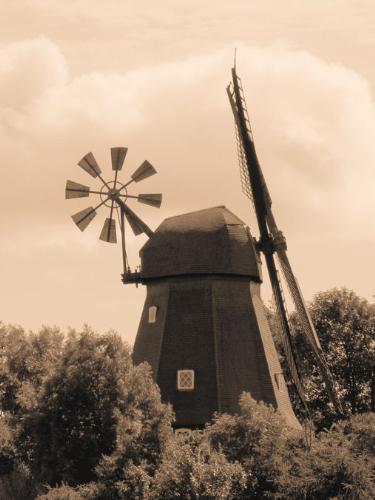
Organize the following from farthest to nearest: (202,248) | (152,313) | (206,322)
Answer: (152,313), (202,248), (206,322)

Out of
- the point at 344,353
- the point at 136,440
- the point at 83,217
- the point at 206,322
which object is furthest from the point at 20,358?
the point at 136,440

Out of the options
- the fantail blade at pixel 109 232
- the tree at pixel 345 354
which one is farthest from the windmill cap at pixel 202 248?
the tree at pixel 345 354

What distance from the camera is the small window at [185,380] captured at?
1545 inches

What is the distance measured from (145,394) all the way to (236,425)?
381 cm

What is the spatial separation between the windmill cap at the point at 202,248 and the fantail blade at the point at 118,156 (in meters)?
3.47

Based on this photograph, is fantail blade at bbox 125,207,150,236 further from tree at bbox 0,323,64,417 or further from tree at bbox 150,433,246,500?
tree at bbox 150,433,246,500

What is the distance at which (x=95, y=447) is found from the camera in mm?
34031

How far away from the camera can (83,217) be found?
4309 cm

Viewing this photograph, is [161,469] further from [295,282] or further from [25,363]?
[25,363]

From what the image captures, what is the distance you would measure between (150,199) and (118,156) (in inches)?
91.9

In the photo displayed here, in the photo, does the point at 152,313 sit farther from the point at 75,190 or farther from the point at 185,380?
the point at 75,190

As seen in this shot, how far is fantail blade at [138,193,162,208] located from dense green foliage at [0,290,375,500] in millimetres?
8826

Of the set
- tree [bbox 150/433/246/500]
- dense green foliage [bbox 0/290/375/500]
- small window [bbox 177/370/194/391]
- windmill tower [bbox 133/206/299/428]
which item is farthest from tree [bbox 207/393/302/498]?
small window [bbox 177/370/194/391]

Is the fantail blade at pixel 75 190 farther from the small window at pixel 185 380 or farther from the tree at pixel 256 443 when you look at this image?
the tree at pixel 256 443
